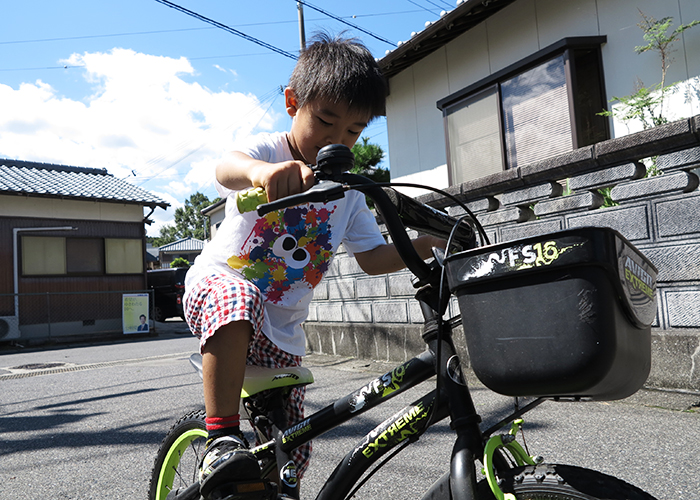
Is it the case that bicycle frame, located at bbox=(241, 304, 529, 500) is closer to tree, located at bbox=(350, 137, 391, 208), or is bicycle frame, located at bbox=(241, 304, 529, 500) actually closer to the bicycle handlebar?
the bicycle handlebar

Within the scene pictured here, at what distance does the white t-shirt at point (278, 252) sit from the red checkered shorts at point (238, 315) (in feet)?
0.18

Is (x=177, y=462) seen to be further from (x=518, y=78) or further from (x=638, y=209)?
(x=518, y=78)

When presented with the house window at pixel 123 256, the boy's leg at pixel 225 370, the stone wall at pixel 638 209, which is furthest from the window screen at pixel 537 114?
the house window at pixel 123 256

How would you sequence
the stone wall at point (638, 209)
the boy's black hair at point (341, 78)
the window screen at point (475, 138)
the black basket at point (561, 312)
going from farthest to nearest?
the window screen at point (475, 138) < the stone wall at point (638, 209) < the boy's black hair at point (341, 78) < the black basket at point (561, 312)

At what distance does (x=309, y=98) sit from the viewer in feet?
5.31

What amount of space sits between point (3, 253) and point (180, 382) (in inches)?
458

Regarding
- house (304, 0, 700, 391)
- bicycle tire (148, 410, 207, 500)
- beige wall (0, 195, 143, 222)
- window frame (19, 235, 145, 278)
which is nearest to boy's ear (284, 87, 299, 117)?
house (304, 0, 700, 391)

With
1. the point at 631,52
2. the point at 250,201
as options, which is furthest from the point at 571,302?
the point at 631,52

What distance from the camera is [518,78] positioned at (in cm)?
700

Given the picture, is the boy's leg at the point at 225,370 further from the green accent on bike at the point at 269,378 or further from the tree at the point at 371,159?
the tree at the point at 371,159

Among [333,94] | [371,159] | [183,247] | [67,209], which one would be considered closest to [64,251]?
[67,209]

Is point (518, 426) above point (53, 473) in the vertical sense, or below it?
above

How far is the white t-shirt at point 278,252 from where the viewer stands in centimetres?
178

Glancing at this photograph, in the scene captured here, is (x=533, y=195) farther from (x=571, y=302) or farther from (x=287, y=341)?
(x=571, y=302)
